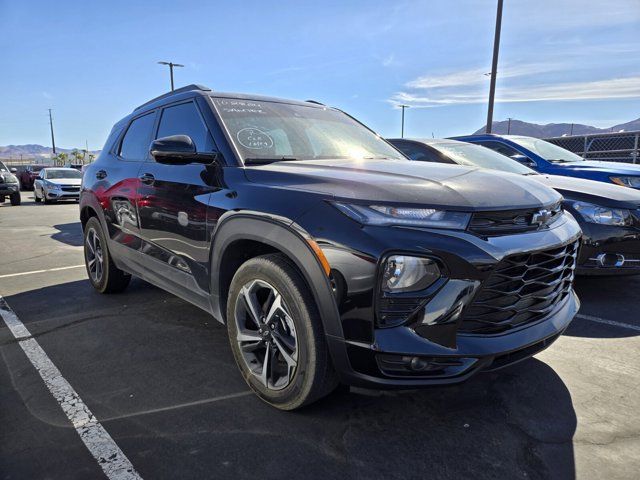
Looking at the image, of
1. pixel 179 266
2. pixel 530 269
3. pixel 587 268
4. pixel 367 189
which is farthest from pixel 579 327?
pixel 179 266

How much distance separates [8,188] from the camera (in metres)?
16.0

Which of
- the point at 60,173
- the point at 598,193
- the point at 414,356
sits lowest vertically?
the point at 414,356

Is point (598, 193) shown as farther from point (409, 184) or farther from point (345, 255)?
point (345, 255)

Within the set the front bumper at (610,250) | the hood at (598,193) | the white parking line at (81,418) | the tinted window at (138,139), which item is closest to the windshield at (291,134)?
the tinted window at (138,139)

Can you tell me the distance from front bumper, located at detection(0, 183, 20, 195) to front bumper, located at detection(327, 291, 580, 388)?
17.7 meters

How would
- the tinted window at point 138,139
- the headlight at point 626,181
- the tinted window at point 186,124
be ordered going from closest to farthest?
the tinted window at point 186,124, the tinted window at point 138,139, the headlight at point 626,181

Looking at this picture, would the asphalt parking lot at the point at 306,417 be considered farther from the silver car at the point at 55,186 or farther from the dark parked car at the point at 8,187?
the silver car at the point at 55,186

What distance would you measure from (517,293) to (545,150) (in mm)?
5451

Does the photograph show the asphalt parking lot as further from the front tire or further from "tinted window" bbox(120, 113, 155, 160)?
"tinted window" bbox(120, 113, 155, 160)

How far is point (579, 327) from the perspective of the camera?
12.1 feet

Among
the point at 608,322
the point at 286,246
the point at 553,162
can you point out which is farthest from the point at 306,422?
the point at 553,162

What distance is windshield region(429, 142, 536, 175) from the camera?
17.7ft

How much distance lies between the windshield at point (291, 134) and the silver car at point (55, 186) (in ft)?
52.0

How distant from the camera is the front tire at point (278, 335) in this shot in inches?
86.9
